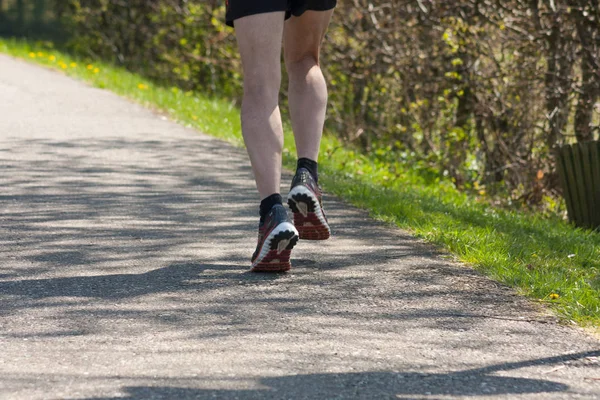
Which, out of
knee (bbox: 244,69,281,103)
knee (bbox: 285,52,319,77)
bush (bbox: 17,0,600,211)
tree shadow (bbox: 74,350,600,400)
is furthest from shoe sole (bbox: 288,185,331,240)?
bush (bbox: 17,0,600,211)

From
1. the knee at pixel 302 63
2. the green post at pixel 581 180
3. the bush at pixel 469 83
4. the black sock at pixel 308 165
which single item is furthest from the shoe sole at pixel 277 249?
the bush at pixel 469 83

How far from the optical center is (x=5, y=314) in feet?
10.7

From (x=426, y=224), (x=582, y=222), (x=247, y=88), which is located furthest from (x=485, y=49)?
(x=247, y=88)

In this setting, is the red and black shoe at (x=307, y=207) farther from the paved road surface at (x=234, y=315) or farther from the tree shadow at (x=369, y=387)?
the tree shadow at (x=369, y=387)

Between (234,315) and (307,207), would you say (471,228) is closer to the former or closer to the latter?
(307,207)

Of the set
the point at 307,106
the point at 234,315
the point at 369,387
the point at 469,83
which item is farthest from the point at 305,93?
the point at 469,83

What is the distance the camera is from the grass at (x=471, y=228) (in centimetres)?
376

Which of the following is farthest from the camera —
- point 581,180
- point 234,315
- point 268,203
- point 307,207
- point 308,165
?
point 581,180

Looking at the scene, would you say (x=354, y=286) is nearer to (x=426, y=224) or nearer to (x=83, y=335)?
(x=83, y=335)

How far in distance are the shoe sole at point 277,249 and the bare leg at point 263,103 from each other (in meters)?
0.23

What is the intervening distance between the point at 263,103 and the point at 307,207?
0.46 metres

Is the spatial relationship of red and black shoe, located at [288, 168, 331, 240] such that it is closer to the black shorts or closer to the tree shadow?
the black shorts

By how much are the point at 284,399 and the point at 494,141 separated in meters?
7.93

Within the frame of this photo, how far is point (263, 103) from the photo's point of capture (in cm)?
391
